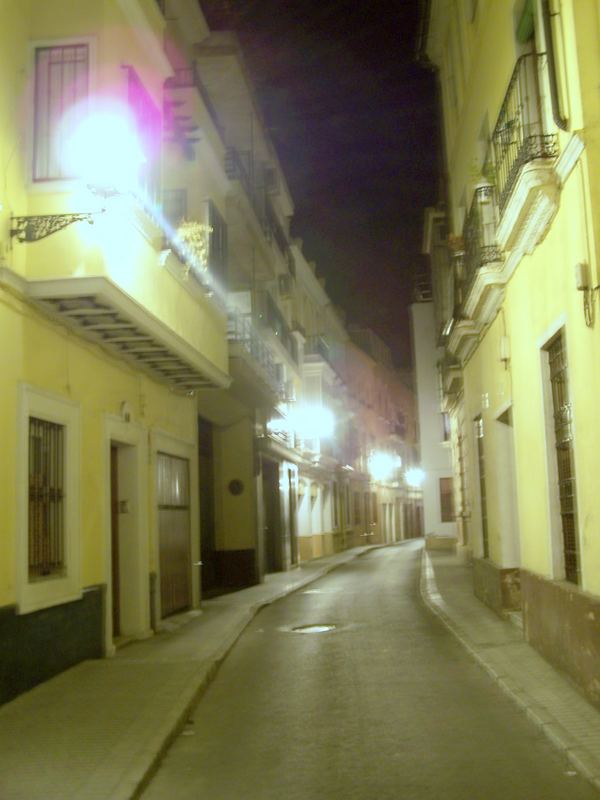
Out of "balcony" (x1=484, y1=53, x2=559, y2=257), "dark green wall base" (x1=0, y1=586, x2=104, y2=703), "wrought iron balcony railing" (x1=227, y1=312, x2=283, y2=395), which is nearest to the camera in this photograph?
"balcony" (x1=484, y1=53, x2=559, y2=257)

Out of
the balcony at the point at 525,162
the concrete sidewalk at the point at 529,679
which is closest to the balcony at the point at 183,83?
the balcony at the point at 525,162

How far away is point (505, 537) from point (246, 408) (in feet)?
33.6

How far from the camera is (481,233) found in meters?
12.8

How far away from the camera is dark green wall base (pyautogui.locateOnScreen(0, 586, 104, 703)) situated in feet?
27.9

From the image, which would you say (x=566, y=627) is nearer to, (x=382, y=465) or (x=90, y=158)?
(x=90, y=158)

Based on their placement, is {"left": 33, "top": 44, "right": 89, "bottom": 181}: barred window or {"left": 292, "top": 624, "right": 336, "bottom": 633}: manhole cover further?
{"left": 292, "top": 624, "right": 336, "bottom": 633}: manhole cover

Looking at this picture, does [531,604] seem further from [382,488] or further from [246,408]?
[382,488]

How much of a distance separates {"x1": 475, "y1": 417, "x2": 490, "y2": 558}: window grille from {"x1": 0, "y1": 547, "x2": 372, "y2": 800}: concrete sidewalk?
468cm

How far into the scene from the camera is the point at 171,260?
38.2 ft

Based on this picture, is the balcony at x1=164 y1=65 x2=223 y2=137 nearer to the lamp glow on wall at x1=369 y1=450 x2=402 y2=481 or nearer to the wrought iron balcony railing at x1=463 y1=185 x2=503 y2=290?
the wrought iron balcony railing at x1=463 y1=185 x2=503 y2=290

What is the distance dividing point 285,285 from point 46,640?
2194cm

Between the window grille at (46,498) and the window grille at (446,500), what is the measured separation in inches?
1094

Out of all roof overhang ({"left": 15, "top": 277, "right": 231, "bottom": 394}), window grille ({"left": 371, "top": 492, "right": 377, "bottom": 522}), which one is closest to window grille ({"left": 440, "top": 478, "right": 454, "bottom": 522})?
window grille ({"left": 371, "top": 492, "right": 377, "bottom": 522})

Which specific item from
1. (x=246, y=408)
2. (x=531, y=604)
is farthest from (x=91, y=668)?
(x=246, y=408)
